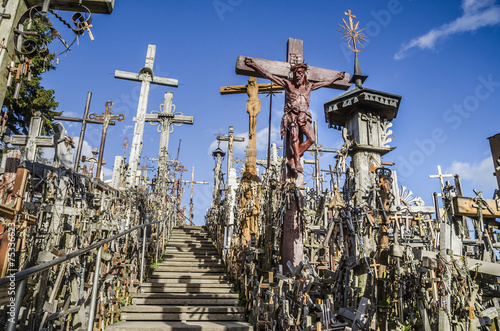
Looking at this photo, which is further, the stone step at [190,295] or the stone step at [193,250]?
the stone step at [193,250]

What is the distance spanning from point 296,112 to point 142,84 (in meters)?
8.39

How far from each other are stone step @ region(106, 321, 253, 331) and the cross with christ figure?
9.82ft

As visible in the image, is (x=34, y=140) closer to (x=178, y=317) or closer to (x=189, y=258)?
(x=178, y=317)

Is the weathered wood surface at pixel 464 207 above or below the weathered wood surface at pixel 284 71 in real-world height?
below

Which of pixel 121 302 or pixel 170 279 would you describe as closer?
pixel 121 302

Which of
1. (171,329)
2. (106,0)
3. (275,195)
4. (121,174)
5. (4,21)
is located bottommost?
(171,329)

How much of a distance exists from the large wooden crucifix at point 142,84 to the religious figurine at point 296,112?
21.3ft

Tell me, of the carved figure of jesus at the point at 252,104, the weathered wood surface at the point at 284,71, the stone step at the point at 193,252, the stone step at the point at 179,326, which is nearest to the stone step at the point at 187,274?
the stone step at the point at 193,252

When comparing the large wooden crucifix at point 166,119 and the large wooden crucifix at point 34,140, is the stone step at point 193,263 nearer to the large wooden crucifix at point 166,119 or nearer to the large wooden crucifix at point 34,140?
the large wooden crucifix at point 34,140

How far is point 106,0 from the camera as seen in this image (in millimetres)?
6281

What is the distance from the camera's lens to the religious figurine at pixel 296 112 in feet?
20.9

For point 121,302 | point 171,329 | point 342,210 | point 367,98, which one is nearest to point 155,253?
point 121,302

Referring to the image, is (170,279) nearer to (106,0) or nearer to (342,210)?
(342,210)

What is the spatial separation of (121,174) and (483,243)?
9.93 meters
